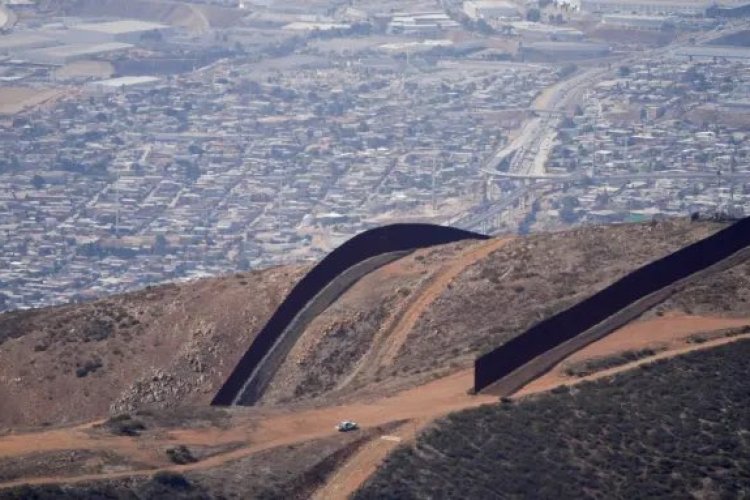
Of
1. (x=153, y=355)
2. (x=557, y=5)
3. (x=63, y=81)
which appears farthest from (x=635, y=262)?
(x=557, y=5)

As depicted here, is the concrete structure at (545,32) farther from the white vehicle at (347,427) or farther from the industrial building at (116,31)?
the white vehicle at (347,427)

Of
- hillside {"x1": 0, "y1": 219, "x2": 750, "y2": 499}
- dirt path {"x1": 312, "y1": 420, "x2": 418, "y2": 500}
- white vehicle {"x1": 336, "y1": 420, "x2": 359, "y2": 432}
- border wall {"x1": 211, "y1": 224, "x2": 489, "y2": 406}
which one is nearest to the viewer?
dirt path {"x1": 312, "y1": 420, "x2": 418, "y2": 500}

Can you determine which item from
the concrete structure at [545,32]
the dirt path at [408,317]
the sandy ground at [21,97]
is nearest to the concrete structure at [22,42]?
the sandy ground at [21,97]

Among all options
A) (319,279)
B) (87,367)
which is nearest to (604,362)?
(319,279)

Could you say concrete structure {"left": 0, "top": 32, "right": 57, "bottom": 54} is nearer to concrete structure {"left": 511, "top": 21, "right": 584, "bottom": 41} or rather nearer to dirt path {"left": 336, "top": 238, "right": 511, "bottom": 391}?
concrete structure {"left": 511, "top": 21, "right": 584, "bottom": 41}

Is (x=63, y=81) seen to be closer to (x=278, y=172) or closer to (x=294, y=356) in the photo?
(x=278, y=172)

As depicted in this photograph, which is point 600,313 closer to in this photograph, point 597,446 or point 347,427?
point 597,446

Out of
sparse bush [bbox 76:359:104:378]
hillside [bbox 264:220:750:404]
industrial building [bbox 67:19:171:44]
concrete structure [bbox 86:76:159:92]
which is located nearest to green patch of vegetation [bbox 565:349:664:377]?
hillside [bbox 264:220:750:404]

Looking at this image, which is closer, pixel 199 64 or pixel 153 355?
pixel 153 355
